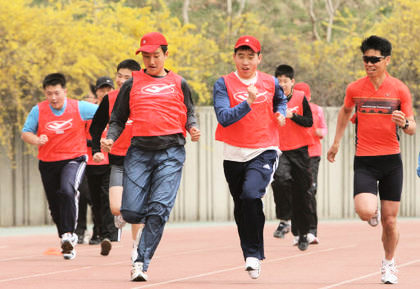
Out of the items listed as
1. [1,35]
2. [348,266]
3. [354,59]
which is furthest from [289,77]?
[354,59]

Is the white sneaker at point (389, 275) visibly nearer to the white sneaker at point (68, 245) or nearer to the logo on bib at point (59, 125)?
the white sneaker at point (68, 245)

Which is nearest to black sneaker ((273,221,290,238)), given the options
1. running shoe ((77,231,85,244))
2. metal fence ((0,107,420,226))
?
running shoe ((77,231,85,244))

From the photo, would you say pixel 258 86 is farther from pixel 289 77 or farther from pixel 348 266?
pixel 289 77

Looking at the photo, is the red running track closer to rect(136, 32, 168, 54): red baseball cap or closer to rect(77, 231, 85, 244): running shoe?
rect(77, 231, 85, 244): running shoe

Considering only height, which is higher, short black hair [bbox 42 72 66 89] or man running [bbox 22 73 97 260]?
short black hair [bbox 42 72 66 89]

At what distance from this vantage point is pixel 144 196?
30.2 feet

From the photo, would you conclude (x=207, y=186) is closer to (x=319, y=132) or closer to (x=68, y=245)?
(x=319, y=132)

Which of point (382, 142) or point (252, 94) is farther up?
point (252, 94)

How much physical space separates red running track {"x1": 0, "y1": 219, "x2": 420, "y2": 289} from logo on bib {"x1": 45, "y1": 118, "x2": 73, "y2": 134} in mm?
1496

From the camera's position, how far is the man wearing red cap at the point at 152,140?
359 inches

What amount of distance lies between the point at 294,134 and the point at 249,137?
401cm

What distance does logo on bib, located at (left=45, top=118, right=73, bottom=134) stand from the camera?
38.8 feet

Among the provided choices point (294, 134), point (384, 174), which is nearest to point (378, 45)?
point (384, 174)

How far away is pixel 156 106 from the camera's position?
920cm
